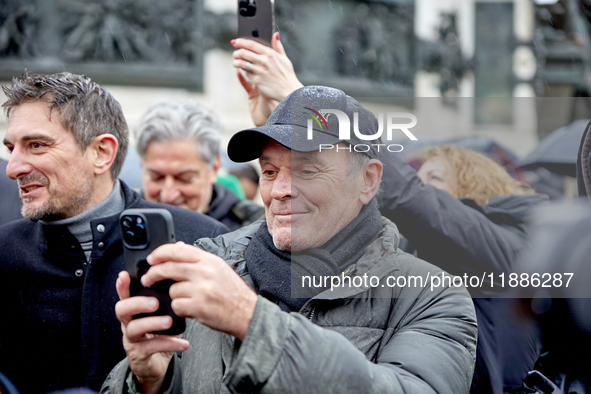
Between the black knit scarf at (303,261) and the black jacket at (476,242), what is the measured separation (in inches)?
19.8

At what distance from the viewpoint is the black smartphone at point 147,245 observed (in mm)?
1456

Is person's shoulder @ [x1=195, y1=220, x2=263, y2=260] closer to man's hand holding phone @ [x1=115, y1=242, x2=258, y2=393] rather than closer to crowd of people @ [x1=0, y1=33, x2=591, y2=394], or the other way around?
crowd of people @ [x1=0, y1=33, x2=591, y2=394]

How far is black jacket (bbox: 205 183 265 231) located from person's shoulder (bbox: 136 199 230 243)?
25.8 inches

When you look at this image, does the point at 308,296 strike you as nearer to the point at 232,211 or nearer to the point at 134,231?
the point at 134,231

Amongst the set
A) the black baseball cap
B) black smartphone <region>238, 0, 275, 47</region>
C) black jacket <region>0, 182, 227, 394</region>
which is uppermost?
black smartphone <region>238, 0, 275, 47</region>

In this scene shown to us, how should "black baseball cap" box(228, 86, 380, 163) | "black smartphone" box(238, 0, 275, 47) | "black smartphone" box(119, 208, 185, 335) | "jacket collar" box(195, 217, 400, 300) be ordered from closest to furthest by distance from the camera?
"black smartphone" box(119, 208, 185, 335)
"jacket collar" box(195, 217, 400, 300)
"black baseball cap" box(228, 86, 380, 163)
"black smartphone" box(238, 0, 275, 47)

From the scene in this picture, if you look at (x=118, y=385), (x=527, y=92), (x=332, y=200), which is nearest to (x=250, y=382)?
(x=118, y=385)

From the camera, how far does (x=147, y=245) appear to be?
1.46 meters

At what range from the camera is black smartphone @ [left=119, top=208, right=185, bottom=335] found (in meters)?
1.46

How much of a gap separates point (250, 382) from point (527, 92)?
11872mm

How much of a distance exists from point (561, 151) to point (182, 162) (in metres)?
2.01

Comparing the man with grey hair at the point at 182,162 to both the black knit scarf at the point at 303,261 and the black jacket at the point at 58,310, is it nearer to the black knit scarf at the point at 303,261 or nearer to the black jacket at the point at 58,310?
the black jacket at the point at 58,310

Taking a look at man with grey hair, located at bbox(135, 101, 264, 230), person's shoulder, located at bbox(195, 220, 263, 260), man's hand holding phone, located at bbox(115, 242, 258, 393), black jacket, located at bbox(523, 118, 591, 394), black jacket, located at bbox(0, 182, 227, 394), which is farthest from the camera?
man with grey hair, located at bbox(135, 101, 264, 230)

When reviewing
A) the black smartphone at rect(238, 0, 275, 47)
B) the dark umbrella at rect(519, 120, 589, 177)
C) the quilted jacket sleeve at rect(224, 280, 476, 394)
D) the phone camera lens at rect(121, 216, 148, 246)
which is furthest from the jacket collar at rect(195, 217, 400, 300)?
the dark umbrella at rect(519, 120, 589, 177)
